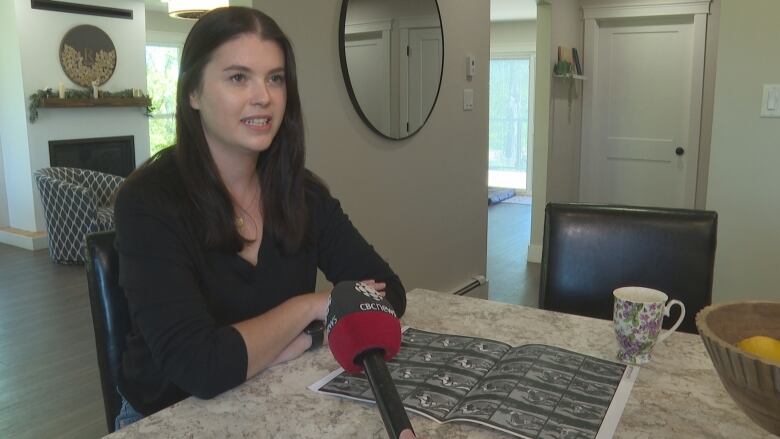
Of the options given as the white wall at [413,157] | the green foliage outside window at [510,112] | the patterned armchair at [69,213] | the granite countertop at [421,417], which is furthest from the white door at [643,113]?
the granite countertop at [421,417]

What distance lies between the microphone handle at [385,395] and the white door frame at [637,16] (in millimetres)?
4819

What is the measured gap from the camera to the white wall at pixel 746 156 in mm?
2549

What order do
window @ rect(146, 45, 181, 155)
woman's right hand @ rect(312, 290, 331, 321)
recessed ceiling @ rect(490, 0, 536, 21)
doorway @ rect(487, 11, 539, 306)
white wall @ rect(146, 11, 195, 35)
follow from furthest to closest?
doorway @ rect(487, 11, 539, 306)
window @ rect(146, 45, 181, 155)
white wall @ rect(146, 11, 195, 35)
recessed ceiling @ rect(490, 0, 536, 21)
woman's right hand @ rect(312, 290, 331, 321)

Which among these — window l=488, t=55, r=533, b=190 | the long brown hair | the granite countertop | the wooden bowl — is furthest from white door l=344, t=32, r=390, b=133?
window l=488, t=55, r=533, b=190

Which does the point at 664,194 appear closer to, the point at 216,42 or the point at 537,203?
the point at 537,203

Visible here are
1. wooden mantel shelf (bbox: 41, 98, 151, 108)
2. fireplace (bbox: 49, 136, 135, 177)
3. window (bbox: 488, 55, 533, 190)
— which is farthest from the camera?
window (bbox: 488, 55, 533, 190)

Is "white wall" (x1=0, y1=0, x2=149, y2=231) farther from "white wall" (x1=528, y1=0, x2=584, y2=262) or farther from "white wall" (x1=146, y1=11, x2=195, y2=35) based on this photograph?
"white wall" (x1=528, y1=0, x2=584, y2=262)

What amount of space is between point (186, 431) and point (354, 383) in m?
0.26

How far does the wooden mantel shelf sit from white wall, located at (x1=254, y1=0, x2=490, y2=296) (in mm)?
4303

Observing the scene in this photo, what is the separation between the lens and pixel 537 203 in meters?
5.00

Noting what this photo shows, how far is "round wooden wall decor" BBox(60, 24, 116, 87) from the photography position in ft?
20.9

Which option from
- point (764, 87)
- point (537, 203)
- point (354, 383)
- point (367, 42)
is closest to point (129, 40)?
point (537, 203)

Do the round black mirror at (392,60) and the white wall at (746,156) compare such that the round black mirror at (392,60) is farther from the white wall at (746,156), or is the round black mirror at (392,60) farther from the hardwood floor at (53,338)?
the hardwood floor at (53,338)

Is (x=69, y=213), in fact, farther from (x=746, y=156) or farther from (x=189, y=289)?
(x=746, y=156)
